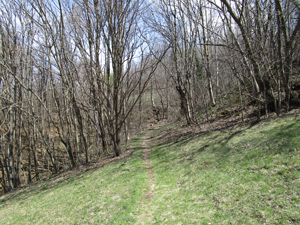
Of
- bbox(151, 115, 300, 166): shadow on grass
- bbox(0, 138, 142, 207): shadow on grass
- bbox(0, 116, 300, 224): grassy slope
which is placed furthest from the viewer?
bbox(0, 138, 142, 207): shadow on grass

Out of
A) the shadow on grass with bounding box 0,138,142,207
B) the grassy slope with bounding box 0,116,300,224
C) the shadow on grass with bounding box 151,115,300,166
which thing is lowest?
the shadow on grass with bounding box 0,138,142,207

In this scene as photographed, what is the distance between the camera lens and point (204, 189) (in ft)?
19.5

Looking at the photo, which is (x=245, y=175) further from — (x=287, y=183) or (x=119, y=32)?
(x=119, y=32)

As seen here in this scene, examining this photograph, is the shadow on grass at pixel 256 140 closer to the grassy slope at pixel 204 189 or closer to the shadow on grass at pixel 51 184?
the grassy slope at pixel 204 189

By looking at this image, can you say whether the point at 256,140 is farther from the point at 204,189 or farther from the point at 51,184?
the point at 51,184

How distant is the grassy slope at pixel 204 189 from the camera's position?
4.50 m

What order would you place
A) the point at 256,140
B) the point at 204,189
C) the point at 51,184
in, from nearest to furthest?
the point at 204,189 → the point at 256,140 → the point at 51,184

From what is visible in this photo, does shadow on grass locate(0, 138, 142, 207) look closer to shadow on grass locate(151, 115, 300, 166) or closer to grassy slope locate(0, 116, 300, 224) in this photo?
grassy slope locate(0, 116, 300, 224)

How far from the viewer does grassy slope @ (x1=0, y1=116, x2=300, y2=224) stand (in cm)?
450

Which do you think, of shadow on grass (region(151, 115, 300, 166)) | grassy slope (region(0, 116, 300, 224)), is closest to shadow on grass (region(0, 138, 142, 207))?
grassy slope (region(0, 116, 300, 224))

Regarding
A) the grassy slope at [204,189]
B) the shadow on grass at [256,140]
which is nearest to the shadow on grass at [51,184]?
the grassy slope at [204,189]

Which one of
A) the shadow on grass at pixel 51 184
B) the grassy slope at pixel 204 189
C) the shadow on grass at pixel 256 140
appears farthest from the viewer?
the shadow on grass at pixel 51 184

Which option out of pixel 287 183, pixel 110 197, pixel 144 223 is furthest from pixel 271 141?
pixel 110 197

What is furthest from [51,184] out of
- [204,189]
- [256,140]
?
[256,140]
